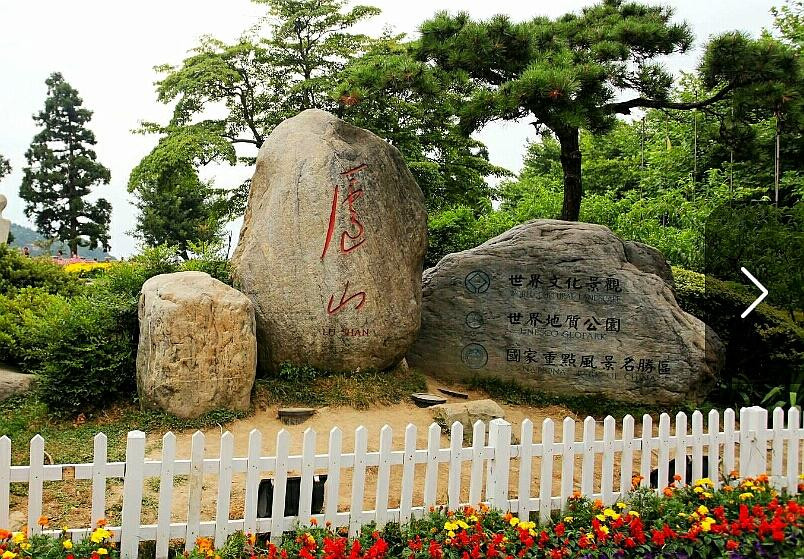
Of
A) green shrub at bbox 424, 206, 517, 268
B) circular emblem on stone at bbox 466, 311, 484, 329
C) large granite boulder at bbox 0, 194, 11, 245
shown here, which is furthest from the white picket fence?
large granite boulder at bbox 0, 194, 11, 245

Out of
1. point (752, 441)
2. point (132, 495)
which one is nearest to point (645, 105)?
point (752, 441)

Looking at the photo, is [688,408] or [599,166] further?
[599,166]

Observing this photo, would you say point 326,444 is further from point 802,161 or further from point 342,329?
point 802,161

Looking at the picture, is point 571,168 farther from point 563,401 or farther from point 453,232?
point 453,232

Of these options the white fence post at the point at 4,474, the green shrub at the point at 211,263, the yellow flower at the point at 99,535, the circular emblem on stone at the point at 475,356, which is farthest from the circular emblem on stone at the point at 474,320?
the white fence post at the point at 4,474

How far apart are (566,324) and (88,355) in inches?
217

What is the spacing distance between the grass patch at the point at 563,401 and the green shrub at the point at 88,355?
4.10m

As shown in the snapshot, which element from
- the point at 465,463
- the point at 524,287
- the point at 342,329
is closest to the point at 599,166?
the point at 524,287

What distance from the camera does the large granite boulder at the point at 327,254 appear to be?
27.3 ft

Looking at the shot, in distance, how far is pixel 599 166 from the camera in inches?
932

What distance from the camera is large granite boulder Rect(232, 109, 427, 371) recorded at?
8.34 m

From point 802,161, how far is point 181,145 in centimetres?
1399

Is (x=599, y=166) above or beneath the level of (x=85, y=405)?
above

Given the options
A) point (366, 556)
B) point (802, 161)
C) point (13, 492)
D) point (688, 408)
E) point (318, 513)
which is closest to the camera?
point (366, 556)
